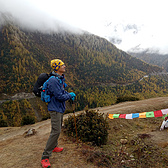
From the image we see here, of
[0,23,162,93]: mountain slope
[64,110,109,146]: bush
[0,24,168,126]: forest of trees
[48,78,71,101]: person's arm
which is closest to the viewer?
[48,78,71,101]: person's arm

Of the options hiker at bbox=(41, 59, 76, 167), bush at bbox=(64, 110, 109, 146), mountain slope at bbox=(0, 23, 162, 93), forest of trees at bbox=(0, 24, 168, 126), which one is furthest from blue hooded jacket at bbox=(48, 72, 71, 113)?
mountain slope at bbox=(0, 23, 162, 93)

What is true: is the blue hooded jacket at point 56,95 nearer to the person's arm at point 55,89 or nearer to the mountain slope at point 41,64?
the person's arm at point 55,89

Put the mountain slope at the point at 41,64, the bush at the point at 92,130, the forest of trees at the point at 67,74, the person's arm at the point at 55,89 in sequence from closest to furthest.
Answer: the person's arm at the point at 55,89, the bush at the point at 92,130, the forest of trees at the point at 67,74, the mountain slope at the point at 41,64

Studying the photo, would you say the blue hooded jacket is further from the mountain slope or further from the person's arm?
the mountain slope

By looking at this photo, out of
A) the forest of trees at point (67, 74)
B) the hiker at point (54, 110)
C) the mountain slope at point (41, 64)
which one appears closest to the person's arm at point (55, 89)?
the hiker at point (54, 110)

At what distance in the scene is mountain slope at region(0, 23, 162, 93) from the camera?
118m

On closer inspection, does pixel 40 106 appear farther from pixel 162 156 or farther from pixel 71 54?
pixel 71 54

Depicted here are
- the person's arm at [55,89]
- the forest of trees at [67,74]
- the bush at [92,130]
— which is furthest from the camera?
the forest of trees at [67,74]

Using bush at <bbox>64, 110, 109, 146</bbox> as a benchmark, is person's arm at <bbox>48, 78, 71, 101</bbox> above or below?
above

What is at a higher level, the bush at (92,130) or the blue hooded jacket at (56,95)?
the blue hooded jacket at (56,95)

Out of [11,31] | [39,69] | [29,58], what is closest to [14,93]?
[39,69]

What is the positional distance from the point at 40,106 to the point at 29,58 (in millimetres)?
75442

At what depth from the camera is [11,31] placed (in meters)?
146

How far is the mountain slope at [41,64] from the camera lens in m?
118
